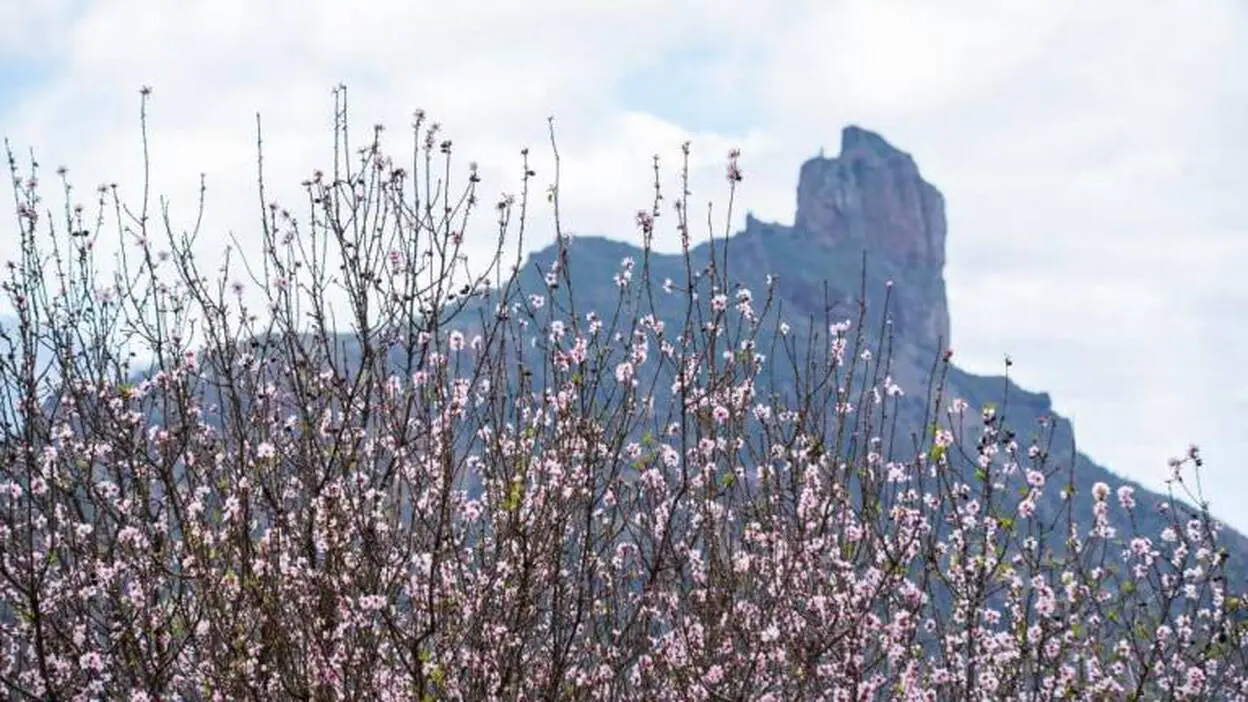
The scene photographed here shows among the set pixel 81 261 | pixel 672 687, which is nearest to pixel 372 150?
pixel 81 261

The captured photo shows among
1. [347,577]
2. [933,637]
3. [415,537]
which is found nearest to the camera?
[347,577]

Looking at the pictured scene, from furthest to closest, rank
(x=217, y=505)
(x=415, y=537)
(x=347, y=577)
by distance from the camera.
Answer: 1. (x=217, y=505)
2. (x=415, y=537)
3. (x=347, y=577)

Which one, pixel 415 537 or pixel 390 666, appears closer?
pixel 390 666

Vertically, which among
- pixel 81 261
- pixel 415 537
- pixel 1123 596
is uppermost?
pixel 81 261

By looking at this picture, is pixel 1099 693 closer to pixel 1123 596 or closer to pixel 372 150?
pixel 1123 596

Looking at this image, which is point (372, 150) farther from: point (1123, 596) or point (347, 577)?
point (1123, 596)

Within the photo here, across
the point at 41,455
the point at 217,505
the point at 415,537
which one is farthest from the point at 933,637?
the point at 41,455

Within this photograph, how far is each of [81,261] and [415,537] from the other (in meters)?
3.98

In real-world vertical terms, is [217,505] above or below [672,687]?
above

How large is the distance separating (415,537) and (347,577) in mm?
779

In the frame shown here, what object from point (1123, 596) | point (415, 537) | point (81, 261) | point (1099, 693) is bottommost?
point (1099, 693)

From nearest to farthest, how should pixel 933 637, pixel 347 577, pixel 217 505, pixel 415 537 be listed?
pixel 347 577
pixel 415 537
pixel 217 505
pixel 933 637

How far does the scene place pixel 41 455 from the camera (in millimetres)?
9641

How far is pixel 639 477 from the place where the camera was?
32.6 feet
